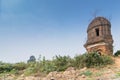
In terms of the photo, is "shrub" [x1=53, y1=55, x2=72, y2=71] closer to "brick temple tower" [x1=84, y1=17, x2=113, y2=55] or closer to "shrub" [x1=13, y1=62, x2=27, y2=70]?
"shrub" [x1=13, y1=62, x2=27, y2=70]

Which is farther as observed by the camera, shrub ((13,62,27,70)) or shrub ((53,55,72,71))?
shrub ((13,62,27,70))

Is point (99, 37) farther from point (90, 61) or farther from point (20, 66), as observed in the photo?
point (20, 66)

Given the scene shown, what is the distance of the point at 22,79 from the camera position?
10.3 metres

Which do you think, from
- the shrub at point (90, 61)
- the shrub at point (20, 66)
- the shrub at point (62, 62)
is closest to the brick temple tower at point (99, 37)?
the shrub at point (90, 61)

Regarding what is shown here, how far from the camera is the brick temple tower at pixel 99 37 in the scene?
67.4 feet

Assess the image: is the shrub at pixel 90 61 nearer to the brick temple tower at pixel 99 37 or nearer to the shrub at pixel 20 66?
the shrub at pixel 20 66

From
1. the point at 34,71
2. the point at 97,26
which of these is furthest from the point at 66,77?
the point at 97,26

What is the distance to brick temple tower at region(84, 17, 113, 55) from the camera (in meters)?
20.5

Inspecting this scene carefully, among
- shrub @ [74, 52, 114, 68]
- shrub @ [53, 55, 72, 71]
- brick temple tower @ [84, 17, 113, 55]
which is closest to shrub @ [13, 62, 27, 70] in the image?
shrub @ [53, 55, 72, 71]

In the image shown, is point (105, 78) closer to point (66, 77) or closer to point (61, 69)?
point (66, 77)

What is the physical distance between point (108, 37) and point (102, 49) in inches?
53.8

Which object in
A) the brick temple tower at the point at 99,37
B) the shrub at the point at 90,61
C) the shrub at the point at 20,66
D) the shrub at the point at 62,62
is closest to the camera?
the shrub at the point at 62,62

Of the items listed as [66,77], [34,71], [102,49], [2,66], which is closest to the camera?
[66,77]

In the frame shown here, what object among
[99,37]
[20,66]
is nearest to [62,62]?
[20,66]
